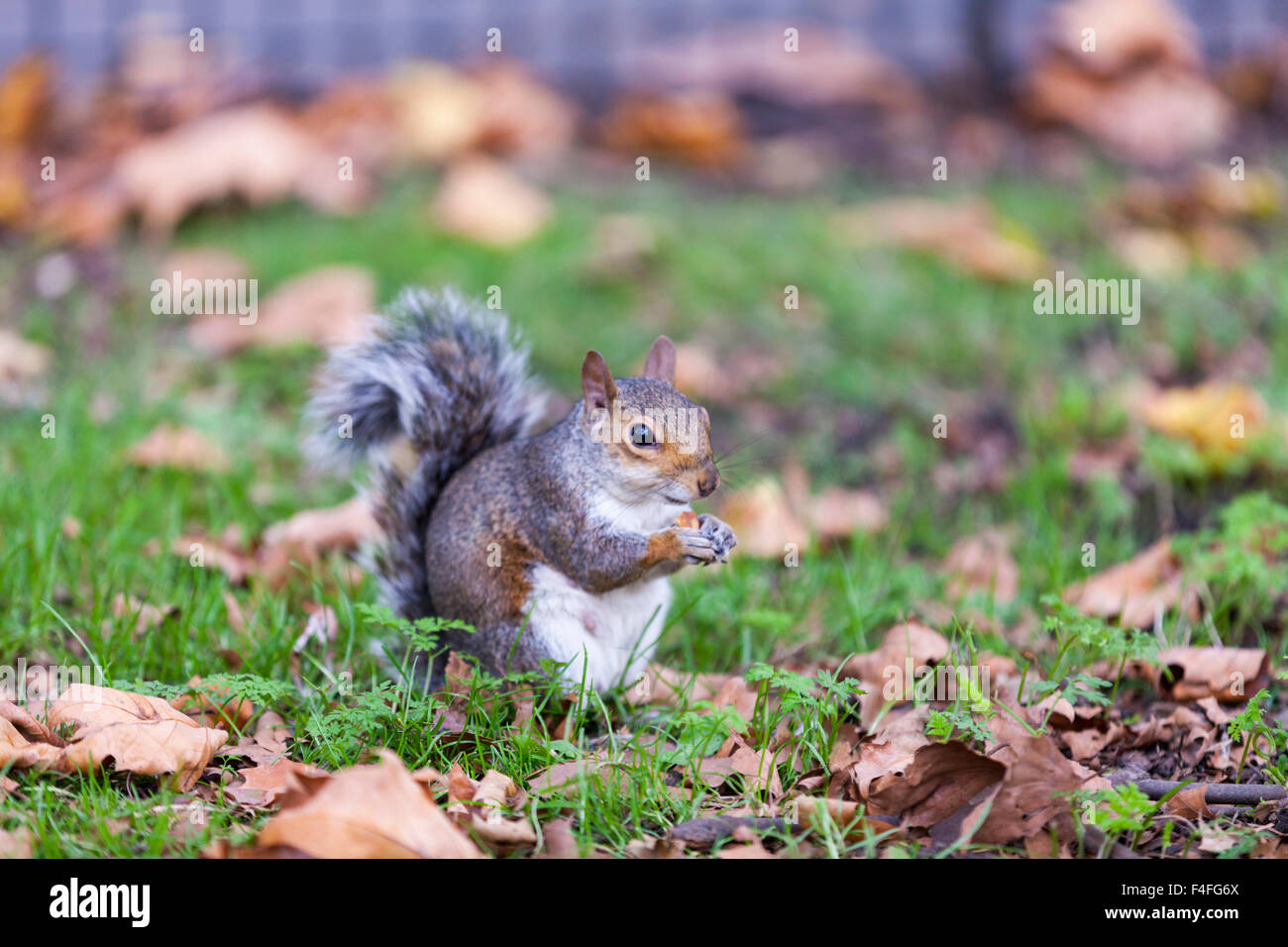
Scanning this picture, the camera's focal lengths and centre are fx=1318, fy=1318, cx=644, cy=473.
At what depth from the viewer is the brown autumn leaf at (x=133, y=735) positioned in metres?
2.22

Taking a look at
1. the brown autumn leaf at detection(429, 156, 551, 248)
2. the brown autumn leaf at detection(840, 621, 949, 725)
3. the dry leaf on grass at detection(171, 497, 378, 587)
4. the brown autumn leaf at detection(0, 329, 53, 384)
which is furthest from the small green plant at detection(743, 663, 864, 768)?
the brown autumn leaf at detection(429, 156, 551, 248)

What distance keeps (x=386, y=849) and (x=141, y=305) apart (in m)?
3.37

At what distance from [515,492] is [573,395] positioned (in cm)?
167

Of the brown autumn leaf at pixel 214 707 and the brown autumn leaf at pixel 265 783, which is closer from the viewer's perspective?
the brown autumn leaf at pixel 265 783

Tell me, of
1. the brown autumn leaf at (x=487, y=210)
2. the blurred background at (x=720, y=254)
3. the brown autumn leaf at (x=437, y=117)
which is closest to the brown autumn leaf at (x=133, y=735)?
the blurred background at (x=720, y=254)

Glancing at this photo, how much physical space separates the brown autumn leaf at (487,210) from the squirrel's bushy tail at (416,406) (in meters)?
2.39

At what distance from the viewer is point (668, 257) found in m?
5.17

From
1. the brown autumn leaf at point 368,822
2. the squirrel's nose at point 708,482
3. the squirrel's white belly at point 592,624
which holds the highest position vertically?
the squirrel's nose at point 708,482

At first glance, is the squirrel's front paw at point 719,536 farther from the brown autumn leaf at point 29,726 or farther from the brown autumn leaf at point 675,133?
the brown autumn leaf at point 675,133

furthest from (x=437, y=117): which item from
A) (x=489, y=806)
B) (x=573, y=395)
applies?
(x=489, y=806)

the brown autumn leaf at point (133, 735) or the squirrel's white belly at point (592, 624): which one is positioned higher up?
the squirrel's white belly at point (592, 624)

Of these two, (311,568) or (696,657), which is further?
(311,568)

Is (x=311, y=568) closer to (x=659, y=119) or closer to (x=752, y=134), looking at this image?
(x=659, y=119)
